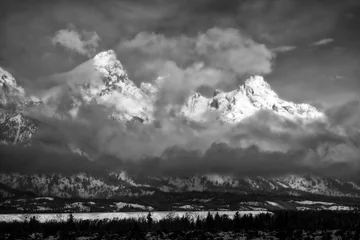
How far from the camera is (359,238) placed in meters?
197
